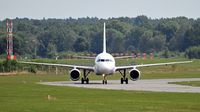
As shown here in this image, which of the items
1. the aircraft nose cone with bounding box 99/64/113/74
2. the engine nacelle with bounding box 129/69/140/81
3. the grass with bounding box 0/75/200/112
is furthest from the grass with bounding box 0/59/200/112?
the engine nacelle with bounding box 129/69/140/81

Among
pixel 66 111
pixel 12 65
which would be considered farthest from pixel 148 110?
pixel 12 65

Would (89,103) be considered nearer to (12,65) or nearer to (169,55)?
(12,65)

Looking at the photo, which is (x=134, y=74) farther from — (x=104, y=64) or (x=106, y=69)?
(x=104, y=64)

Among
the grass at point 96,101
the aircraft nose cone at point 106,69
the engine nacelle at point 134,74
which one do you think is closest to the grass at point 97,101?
the grass at point 96,101

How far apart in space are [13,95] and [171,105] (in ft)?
43.2

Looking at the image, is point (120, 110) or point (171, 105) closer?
point (120, 110)

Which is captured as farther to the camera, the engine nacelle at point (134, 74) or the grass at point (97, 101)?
the engine nacelle at point (134, 74)

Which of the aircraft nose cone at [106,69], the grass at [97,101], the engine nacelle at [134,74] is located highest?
the aircraft nose cone at [106,69]

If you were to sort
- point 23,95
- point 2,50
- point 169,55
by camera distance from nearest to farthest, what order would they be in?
point 23,95
point 2,50
point 169,55

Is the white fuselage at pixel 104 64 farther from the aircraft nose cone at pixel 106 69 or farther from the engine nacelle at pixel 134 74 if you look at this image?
the engine nacelle at pixel 134 74

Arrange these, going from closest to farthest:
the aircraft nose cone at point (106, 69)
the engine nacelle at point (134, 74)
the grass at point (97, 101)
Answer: the grass at point (97, 101), the aircraft nose cone at point (106, 69), the engine nacelle at point (134, 74)

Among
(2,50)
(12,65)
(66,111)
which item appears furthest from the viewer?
(2,50)

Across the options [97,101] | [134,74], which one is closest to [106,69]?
[134,74]

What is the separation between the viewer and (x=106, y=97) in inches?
1944
